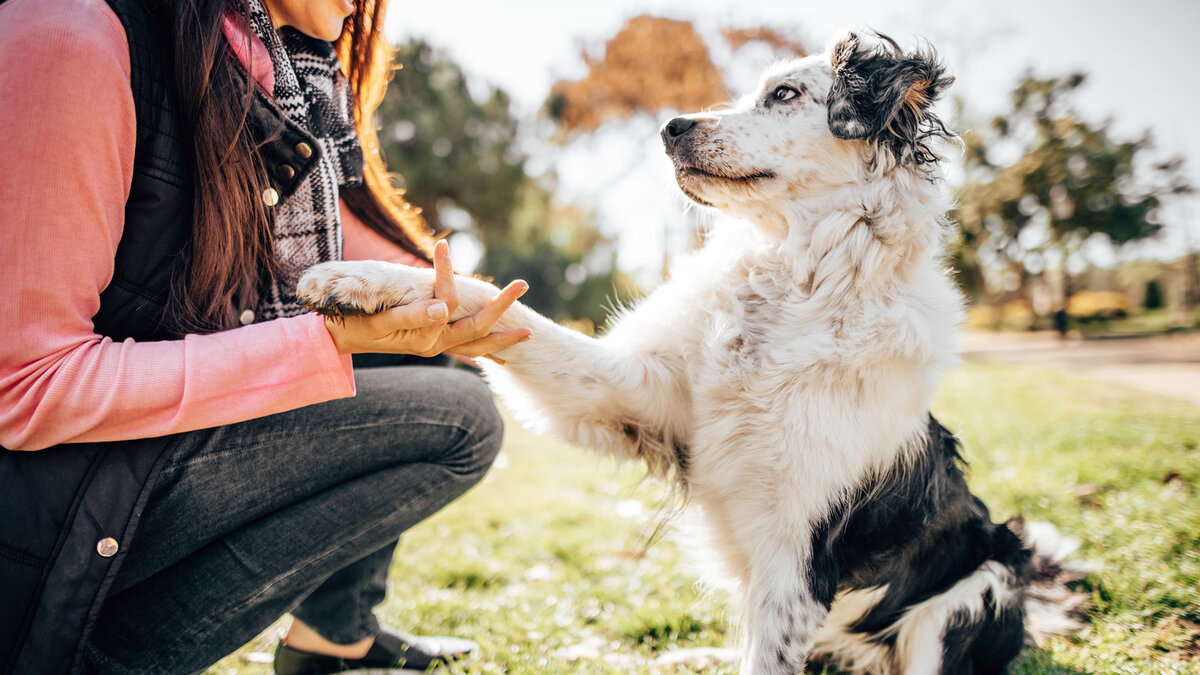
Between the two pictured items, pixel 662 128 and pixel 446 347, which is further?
pixel 662 128

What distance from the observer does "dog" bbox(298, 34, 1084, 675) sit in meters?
1.76

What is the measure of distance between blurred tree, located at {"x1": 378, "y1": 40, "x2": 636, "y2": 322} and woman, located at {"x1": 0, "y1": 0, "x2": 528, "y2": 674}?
13.4 m

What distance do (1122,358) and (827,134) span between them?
13.6 meters

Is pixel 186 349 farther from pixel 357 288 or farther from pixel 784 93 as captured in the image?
pixel 784 93

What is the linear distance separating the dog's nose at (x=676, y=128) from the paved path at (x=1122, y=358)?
16.1 feet

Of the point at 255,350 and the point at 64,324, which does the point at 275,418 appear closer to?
the point at 255,350

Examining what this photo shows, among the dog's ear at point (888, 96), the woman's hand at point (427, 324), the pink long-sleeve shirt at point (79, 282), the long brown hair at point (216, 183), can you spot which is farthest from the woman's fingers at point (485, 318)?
the dog's ear at point (888, 96)

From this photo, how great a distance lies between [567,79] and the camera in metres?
20.9

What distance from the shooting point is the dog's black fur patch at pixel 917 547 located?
1808 millimetres

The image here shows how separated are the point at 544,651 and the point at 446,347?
49.5 inches

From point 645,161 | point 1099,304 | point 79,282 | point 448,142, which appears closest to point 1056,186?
point 1099,304

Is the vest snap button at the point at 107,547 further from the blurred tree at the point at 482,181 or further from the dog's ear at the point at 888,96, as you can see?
the blurred tree at the point at 482,181

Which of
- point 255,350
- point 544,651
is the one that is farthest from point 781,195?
point 544,651

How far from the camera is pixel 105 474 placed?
1.34 meters
